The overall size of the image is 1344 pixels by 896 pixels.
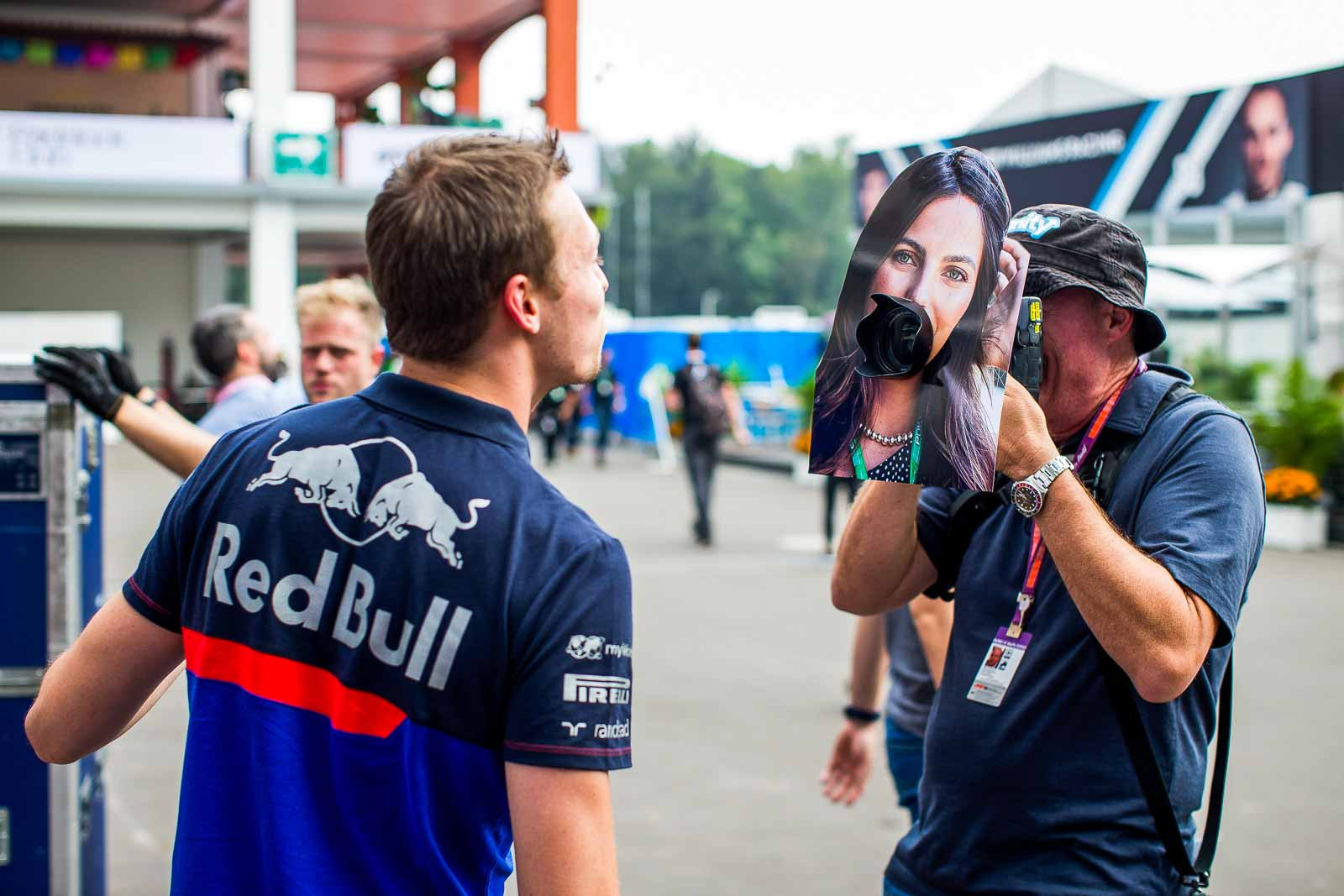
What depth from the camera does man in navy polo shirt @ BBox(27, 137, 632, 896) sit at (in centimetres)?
148

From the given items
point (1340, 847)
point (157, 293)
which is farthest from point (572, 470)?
point (1340, 847)

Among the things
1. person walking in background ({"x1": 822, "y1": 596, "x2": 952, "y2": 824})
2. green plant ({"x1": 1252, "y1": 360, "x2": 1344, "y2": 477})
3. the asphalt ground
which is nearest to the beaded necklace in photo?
person walking in background ({"x1": 822, "y1": 596, "x2": 952, "y2": 824})

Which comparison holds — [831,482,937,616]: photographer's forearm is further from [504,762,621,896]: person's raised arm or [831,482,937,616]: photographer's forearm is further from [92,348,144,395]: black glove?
[92,348,144,395]: black glove

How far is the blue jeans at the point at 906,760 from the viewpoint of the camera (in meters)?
3.50

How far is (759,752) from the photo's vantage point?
20.9 feet

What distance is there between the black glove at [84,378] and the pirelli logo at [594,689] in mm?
2347

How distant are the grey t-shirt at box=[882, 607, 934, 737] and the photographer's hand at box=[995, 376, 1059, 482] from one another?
1545 mm

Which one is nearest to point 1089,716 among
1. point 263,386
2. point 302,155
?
point 263,386

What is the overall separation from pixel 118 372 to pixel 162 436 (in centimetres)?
23

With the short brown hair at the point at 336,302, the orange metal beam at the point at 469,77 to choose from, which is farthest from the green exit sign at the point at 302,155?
the short brown hair at the point at 336,302

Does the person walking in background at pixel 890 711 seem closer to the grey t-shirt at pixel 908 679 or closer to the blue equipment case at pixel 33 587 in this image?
the grey t-shirt at pixel 908 679

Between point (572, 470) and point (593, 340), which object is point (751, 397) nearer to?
point (572, 470)

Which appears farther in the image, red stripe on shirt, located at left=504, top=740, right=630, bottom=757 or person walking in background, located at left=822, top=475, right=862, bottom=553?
person walking in background, located at left=822, top=475, right=862, bottom=553

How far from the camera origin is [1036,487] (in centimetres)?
191
